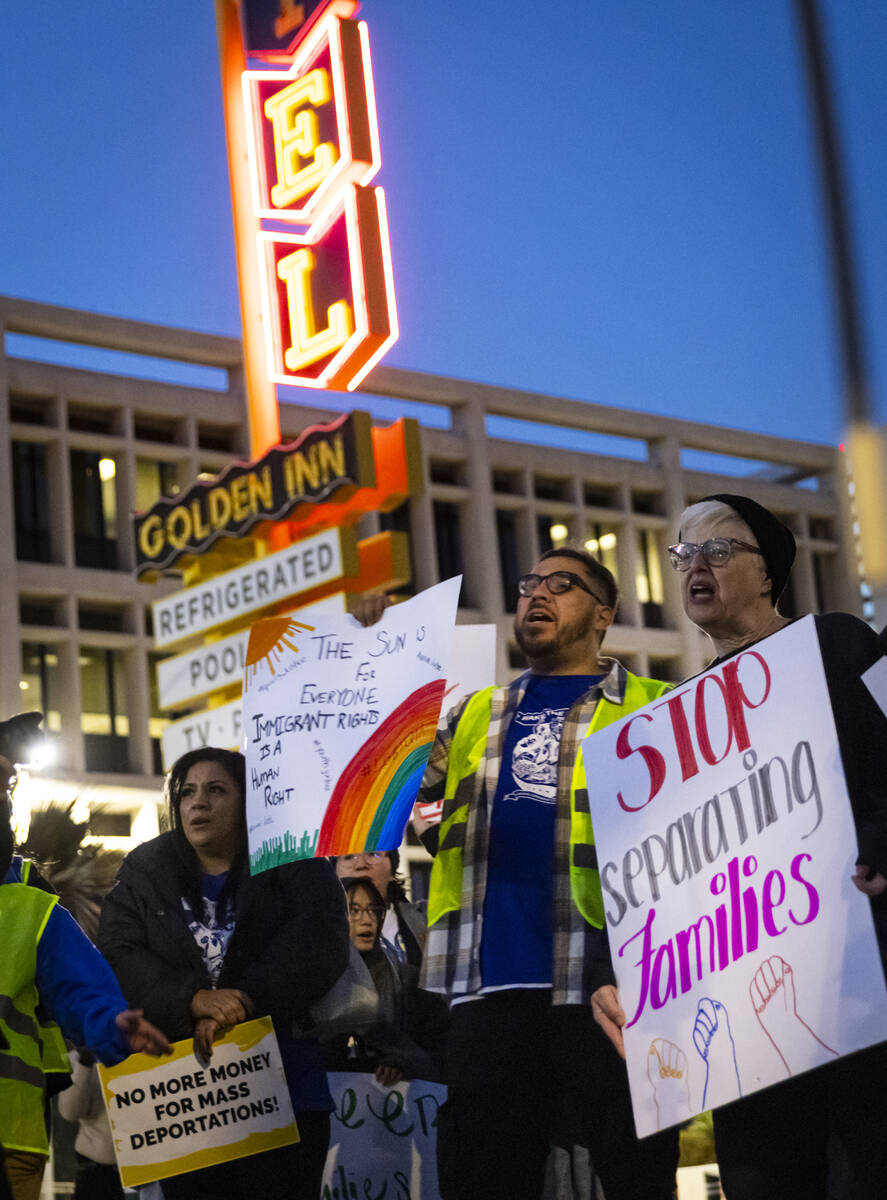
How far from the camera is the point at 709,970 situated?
3791 millimetres

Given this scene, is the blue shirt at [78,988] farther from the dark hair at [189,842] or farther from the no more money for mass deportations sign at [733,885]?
the no more money for mass deportations sign at [733,885]

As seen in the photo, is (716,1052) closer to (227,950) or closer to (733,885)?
(733,885)

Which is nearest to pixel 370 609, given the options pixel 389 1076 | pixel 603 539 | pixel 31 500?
pixel 389 1076

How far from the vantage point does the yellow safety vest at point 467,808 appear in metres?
4.43

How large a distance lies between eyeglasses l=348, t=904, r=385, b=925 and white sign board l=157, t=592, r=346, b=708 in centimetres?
1014

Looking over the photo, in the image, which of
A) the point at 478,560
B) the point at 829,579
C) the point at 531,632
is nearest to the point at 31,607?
the point at 478,560

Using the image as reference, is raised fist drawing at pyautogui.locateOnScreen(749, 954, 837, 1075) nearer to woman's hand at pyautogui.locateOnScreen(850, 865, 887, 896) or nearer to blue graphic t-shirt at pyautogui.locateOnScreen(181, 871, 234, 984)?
woman's hand at pyautogui.locateOnScreen(850, 865, 887, 896)

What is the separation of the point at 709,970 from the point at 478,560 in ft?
108

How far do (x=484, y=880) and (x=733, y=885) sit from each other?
2.91 ft

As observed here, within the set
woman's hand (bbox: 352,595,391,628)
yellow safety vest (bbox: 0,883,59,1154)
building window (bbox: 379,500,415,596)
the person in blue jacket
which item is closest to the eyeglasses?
woman's hand (bbox: 352,595,391,628)

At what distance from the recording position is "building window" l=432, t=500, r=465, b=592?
121ft

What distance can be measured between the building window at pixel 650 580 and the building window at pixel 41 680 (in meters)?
13.7

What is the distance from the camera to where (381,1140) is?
570cm

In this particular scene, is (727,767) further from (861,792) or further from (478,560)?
(478,560)
